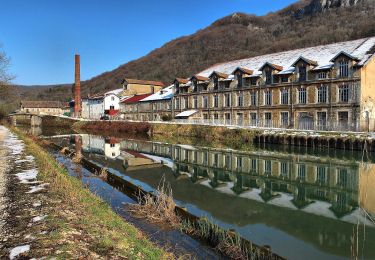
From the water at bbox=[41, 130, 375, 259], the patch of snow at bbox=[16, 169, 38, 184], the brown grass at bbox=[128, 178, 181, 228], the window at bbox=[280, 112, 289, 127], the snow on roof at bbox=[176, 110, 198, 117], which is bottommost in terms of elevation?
the water at bbox=[41, 130, 375, 259]

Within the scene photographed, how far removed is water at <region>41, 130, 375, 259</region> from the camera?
302 inches

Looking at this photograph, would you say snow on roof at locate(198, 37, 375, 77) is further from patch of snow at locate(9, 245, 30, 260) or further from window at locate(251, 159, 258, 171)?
patch of snow at locate(9, 245, 30, 260)

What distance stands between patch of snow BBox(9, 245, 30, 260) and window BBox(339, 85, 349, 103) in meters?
33.0

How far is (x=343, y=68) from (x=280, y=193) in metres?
24.6

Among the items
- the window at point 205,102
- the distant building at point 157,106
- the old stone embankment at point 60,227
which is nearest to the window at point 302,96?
the window at point 205,102

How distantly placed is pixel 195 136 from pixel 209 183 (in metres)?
24.1

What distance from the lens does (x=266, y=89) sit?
39062mm

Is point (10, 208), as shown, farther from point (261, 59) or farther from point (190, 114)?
point (261, 59)

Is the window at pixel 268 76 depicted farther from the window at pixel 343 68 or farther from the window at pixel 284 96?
the window at pixel 343 68

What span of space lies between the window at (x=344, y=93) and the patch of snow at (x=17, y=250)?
3300cm

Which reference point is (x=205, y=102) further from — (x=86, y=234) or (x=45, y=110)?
(x=45, y=110)

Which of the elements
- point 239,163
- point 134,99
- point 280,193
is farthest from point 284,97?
point 134,99

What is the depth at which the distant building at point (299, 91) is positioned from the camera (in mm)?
31284

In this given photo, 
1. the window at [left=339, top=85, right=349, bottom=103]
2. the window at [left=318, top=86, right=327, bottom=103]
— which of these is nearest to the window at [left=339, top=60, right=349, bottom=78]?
the window at [left=339, top=85, right=349, bottom=103]
